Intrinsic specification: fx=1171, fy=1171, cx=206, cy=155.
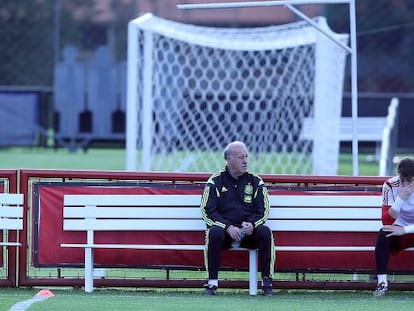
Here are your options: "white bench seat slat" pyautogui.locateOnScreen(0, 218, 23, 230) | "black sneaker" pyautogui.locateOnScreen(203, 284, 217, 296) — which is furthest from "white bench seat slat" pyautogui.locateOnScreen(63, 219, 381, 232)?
"black sneaker" pyautogui.locateOnScreen(203, 284, 217, 296)

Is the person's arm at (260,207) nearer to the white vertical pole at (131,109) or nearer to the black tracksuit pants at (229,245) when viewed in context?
the black tracksuit pants at (229,245)

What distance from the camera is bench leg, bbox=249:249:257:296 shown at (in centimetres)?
912

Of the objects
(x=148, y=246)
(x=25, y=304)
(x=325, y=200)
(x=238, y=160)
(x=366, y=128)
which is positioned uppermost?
(x=366, y=128)

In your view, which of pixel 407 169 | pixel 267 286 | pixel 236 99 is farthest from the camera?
pixel 236 99

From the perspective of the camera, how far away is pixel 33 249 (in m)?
9.40

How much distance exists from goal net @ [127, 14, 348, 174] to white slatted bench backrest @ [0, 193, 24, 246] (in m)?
5.94

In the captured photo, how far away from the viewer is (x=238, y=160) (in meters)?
9.02

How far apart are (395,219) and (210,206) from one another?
1448 mm

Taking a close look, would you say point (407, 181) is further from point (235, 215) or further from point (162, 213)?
point (162, 213)

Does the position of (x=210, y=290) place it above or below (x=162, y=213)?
below

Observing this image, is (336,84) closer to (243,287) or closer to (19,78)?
(243,287)

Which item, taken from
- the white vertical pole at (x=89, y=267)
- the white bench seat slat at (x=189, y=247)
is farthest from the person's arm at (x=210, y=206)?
the white vertical pole at (x=89, y=267)

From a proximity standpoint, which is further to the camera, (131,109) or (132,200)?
(131,109)

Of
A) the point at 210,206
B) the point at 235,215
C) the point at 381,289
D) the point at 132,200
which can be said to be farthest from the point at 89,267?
the point at 381,289
